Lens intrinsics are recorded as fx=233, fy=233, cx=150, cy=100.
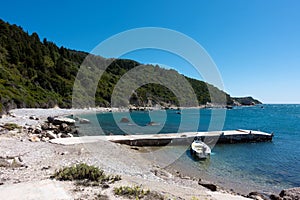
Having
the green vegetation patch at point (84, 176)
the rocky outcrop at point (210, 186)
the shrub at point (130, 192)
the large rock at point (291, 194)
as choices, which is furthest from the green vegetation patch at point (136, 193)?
the large rock at point (291, 194)

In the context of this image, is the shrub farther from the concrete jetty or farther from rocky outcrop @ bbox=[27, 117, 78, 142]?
rocky outcrop @ bbox=[27, 117, 78, 142]

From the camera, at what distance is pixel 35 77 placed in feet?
252

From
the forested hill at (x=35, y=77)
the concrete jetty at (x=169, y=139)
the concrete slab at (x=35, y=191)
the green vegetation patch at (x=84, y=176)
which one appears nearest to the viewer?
the concrete slab at (x=35, y=191)

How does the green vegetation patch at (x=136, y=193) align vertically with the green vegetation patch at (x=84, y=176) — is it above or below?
below

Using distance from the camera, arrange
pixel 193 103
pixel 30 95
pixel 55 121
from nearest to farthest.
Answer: pixel 55 121, pixel 30 95, pixel 193 103

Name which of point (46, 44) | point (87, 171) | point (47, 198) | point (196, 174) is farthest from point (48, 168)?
point (46, 44)

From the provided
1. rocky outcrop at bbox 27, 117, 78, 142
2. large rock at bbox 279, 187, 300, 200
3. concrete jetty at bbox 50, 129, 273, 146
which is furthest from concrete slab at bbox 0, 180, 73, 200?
rocky outcrop at bbox 27, 117, 78, 142

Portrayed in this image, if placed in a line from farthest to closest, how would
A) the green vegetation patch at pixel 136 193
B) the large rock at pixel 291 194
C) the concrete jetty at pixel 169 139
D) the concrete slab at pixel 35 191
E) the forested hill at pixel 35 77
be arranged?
the forested hill at pixel 35 77, the concrete jetty at pixel 169 139, the large rock at pixel 291 194, the green vegetation patch at pixel 136 193, the concrete slab at pixel 35 191

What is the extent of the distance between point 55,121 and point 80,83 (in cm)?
6810

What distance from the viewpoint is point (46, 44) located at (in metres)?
114

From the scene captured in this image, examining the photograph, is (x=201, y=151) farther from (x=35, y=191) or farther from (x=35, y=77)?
(x=35, y=77)

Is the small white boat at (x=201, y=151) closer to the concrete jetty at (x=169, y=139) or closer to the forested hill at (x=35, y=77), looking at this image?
the concrete jetty at (x=169, y=139)

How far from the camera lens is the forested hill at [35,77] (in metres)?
56.8

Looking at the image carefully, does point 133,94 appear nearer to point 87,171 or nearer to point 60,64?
point 60,64
